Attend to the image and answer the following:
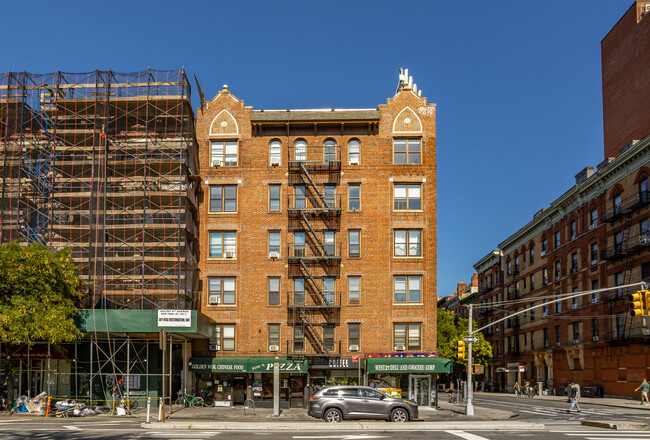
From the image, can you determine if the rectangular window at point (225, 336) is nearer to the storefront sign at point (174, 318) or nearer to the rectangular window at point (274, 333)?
the rectangular window at point (274, 333)

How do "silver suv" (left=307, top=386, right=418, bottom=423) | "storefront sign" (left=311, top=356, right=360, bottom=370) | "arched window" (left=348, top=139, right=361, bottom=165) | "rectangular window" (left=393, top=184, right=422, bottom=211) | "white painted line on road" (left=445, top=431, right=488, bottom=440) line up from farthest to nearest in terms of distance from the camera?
"arched window" (left=348, top=139, right=361, bottom=165) → "rectangular window" (left=393, top=184, right=422, bottom=211) → "storefront sign" (left=311, top=356, right=360, bottom=370) → "silver suv" (left=307, top=386, right=418, bottom=423) → "white painted line on road" (left=445, top=431, right=488, bottom=440)

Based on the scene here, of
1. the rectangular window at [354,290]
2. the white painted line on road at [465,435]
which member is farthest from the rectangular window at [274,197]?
the white painted line on road at [465,435]

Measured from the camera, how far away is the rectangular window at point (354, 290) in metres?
46.6

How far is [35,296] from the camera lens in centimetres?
3747

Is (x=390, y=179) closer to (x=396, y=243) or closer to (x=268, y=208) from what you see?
(x=396, y=243)

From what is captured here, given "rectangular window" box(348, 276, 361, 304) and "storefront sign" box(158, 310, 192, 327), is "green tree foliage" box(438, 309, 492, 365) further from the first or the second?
"storefront sign" box(158, 310, 192, 327)

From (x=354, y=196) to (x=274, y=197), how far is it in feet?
17.4

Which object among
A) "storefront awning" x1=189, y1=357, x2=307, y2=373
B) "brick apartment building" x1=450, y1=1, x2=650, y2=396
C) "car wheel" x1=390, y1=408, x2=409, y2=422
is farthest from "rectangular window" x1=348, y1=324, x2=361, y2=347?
"car wheel" x1=390, y1=408, x2=409, y2=422

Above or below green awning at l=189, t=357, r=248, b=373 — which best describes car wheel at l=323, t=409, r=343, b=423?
below

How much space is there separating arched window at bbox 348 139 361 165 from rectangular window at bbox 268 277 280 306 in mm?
9189

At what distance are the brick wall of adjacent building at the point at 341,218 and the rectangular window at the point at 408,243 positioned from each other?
0.36 metres

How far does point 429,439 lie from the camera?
23.8 meters

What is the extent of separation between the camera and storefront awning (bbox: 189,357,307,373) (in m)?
44.1

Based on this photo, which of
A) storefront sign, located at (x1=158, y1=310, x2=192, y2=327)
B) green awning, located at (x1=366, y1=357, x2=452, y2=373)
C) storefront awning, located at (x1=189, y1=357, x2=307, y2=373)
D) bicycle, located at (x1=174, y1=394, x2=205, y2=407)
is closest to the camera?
storefront sign, located at (x1=158, y1=310, x2=192, y2=327)
